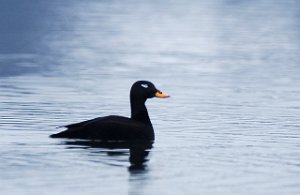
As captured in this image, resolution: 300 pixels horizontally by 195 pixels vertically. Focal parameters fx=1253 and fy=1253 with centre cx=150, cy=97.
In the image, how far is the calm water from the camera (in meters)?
14.8

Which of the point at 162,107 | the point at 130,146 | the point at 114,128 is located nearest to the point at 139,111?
the point at 114,128

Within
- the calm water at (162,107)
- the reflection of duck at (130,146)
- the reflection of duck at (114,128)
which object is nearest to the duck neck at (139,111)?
the reflection of duck at (114,128)

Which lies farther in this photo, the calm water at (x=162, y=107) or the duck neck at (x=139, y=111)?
the duck neck at (x=139, y=111)

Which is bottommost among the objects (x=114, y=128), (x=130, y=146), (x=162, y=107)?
(x=162, y=107)

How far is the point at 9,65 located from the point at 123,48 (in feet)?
31.6

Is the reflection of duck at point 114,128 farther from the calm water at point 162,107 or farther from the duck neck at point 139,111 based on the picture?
the calm water at point 162,107

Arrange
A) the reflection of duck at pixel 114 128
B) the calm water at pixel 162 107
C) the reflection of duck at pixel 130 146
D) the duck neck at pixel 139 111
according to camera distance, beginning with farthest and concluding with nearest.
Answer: the duck neck at pixel 139 111, the reflection of duck at pixel 114 128, the reflection of duck at pixel 130 146, the calm water at pixel 162 107

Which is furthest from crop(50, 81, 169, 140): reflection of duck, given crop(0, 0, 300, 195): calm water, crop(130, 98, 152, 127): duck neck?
crop(0, 0, 300, 195): calm water

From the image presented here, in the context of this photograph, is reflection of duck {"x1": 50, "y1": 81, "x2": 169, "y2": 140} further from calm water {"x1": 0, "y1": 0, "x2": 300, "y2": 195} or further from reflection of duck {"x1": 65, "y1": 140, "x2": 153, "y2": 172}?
calm water {"x1": 0, "y1": 0, "x2": 300, "y2": 195}

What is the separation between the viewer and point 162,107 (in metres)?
23.3

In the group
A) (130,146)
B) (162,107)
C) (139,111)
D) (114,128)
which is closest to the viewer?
(130,146)

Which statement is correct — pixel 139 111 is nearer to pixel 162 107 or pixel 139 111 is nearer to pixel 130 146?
pixel 130 146

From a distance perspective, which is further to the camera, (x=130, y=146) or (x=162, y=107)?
(x=162, y=107)

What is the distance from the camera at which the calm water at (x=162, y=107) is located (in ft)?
48.4
